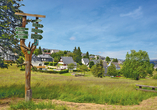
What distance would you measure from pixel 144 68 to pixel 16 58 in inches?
1526

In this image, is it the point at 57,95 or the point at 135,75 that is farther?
the point at 135,75

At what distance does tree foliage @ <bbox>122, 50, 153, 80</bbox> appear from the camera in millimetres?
35406

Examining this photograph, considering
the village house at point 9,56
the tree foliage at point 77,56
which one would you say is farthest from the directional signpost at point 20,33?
the tree foliage at point 77,56

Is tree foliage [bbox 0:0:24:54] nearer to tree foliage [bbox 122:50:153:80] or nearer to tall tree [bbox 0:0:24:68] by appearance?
tall tree [bbox 0:0:24:68]

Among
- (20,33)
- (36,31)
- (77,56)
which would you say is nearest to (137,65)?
(36,31)

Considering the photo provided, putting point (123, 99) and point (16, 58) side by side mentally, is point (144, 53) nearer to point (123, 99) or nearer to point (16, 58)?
point (123, 99)

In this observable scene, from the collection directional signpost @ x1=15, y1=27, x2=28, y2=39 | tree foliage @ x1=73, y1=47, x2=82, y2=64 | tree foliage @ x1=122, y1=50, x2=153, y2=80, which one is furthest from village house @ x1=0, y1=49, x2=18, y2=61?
tree foliage @ x1=73, y1=47, x2=82, y2=64

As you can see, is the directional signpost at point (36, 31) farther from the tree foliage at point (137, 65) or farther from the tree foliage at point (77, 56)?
the tree foliage at point (77, 56)

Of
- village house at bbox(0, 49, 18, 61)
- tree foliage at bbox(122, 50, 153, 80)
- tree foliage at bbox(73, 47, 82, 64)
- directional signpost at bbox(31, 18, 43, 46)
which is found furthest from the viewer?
tree foliage at bbox(73, 47, 82, 64)

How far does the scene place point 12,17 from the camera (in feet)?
29.7

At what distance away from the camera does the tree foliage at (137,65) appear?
3541 cm

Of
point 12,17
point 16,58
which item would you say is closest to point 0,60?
point 16,58

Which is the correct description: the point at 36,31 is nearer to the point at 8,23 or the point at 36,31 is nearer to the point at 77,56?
Answer: the point at 8,23

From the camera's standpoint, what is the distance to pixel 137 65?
36.8 meters
